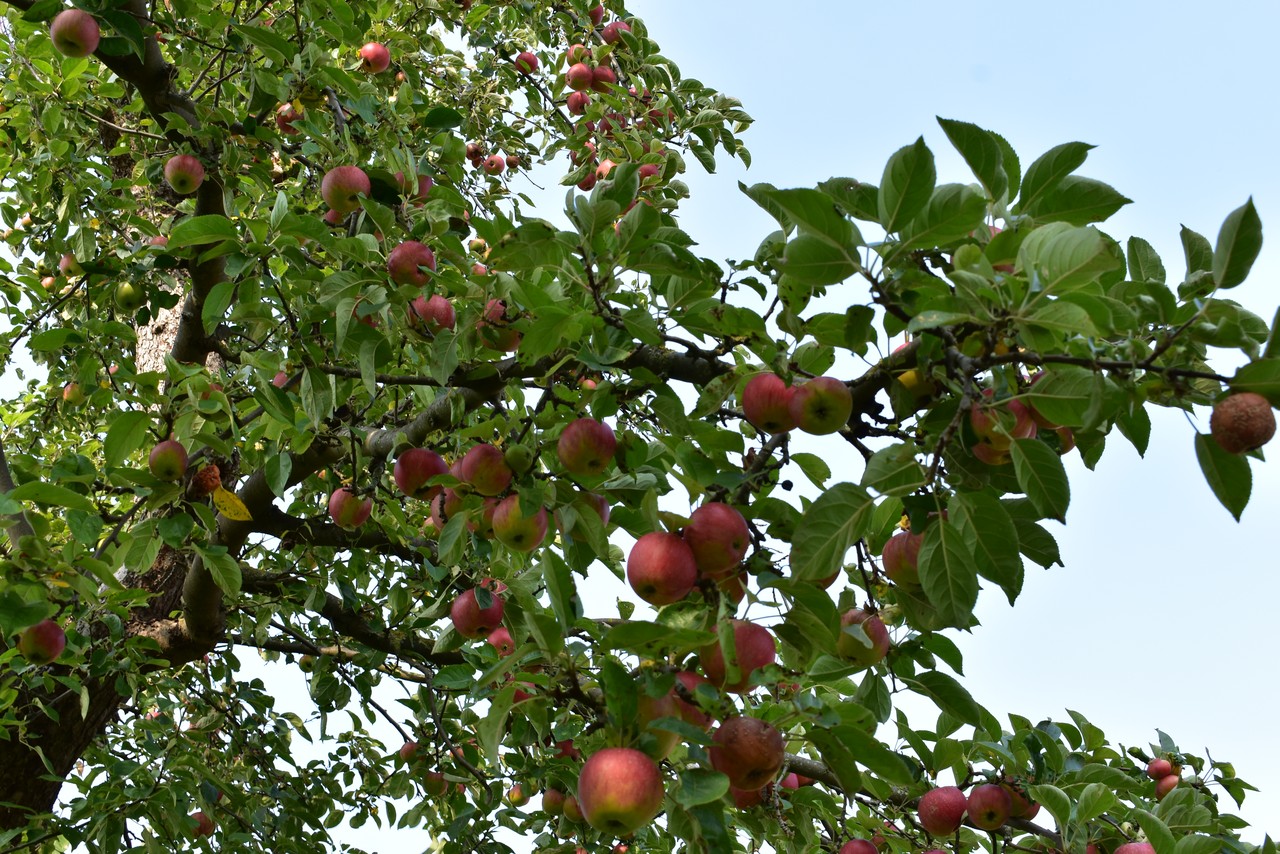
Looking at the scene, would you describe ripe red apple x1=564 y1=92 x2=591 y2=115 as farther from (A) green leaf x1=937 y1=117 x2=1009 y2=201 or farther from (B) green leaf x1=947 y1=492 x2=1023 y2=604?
(B) green leaf x1=947 y1=492 x2=1023 y2=604

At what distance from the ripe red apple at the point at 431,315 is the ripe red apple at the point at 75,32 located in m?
1.66

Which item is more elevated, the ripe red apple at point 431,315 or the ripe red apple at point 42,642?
the ripe red apple at point 431,315

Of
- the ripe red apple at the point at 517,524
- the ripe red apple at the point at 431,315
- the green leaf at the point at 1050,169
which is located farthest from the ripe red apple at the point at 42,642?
the green leaf at the point at 1050,169

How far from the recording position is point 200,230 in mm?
2158

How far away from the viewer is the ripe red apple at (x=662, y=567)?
1.50 meters

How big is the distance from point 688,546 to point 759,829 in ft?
3.84

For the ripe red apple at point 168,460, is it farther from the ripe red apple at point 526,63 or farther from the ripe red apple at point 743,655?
the ripe red apple at point 526,63

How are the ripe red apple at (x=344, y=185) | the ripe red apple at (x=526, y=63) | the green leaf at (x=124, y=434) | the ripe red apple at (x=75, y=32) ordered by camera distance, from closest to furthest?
the green leaf at (x=124, y=434)
the ripe red apple at (x=344, y=185)
the ripe red apple at (x=75, y=32)
the ripe red apple at (x=526, y=63)

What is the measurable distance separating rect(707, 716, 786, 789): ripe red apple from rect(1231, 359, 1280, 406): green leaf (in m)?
0.81

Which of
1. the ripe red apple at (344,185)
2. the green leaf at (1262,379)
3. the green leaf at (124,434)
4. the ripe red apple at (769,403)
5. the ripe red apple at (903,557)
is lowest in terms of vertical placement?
the green leaf at (1262,379)

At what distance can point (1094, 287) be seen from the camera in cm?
147

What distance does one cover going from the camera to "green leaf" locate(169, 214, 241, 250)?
2.13 metres

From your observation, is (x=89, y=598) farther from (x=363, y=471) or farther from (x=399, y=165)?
(x=399, y=165)

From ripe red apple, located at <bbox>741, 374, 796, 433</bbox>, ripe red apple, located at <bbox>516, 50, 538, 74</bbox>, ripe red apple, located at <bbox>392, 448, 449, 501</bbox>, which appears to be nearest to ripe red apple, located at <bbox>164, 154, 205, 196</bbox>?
ripe red apple, located at <bbox>392, 448, 449, 501</bbox>
